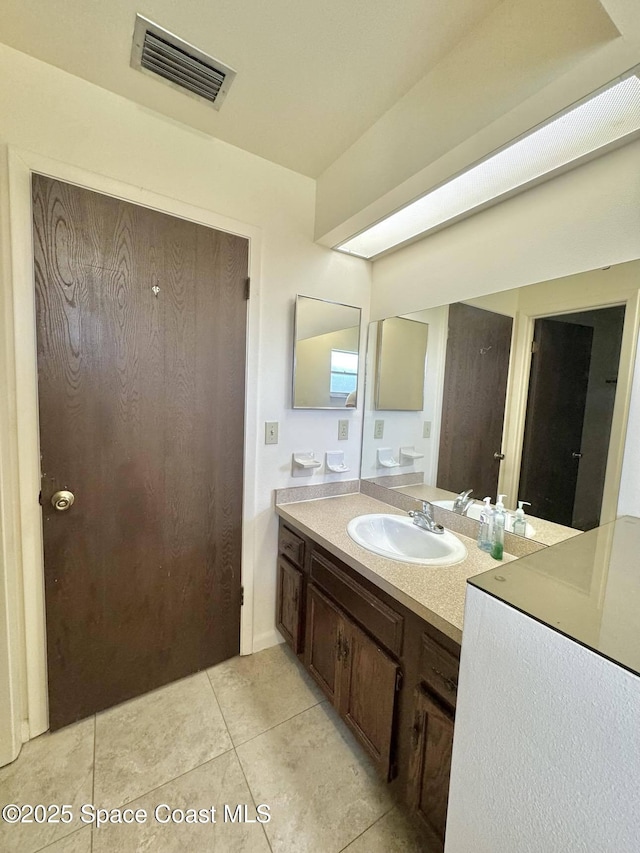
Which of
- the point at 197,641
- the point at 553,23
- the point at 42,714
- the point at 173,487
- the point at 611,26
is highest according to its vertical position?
the point at 553,23

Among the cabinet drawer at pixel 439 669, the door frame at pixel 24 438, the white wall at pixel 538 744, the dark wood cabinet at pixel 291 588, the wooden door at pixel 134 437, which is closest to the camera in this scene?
the white wall at pixel 538 744

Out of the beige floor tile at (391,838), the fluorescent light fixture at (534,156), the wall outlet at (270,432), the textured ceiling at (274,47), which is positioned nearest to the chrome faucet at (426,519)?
the wall outlet at (270,432)

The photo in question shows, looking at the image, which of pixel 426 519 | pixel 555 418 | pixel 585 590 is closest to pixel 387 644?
pixel 426 519

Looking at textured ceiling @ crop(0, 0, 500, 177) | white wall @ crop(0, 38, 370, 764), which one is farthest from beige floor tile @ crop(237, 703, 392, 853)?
textured ceiling @ crop(0, 0, 500, 177)

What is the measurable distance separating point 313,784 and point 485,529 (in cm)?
113

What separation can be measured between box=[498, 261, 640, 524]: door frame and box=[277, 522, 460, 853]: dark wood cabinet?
68 centimetres

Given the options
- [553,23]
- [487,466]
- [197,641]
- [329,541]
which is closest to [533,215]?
[553,23]

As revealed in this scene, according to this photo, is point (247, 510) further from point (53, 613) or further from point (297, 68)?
point (297, 68)

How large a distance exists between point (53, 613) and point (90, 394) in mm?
877

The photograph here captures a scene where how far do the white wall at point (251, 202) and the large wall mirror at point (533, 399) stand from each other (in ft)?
1.68

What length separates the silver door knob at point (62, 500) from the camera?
128 cm

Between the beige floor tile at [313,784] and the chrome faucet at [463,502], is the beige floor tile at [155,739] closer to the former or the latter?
the beige floor tile at [313,784]

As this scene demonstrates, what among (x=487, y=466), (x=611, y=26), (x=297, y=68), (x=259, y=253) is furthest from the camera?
(x=259, y=253)

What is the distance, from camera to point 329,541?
4.41 feet
